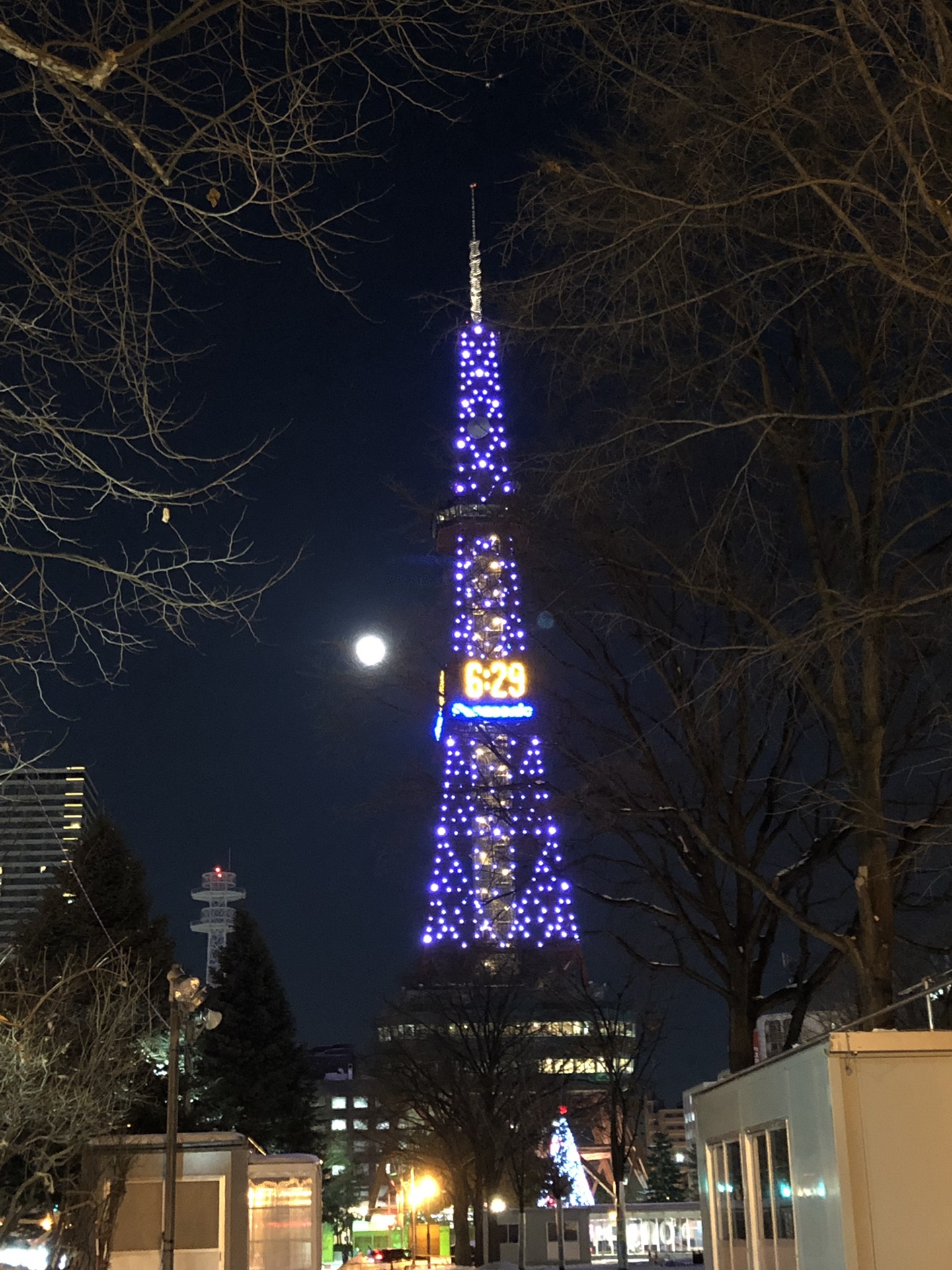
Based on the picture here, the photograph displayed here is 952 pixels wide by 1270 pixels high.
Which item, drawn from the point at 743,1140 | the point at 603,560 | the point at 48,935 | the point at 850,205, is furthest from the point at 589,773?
the point at 48,935

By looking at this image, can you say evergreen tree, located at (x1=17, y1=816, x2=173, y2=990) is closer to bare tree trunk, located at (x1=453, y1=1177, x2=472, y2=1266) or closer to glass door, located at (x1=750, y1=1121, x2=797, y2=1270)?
bare tree trunk, located at (x1=453, y1=1177, x2=472, y2=1266)

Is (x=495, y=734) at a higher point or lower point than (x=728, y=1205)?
higher

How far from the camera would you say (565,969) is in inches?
1559

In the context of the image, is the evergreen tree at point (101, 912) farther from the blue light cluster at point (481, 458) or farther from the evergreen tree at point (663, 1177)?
the evergreen tree at point (663, 1177)

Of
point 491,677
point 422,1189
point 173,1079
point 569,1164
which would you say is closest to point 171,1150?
point 173,1079

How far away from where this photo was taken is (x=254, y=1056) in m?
50.1

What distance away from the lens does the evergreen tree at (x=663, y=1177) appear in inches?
3556

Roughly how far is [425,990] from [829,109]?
35.5m

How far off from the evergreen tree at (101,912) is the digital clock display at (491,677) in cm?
1039

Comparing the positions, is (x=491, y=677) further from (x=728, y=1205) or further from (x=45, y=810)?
(x=45, y=810)

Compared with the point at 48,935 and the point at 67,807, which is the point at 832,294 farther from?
the point at 48,935

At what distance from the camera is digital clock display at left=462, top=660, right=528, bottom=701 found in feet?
60.6

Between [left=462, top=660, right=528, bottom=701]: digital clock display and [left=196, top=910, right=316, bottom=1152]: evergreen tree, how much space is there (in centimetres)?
1361

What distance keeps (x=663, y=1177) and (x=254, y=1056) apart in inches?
1964
